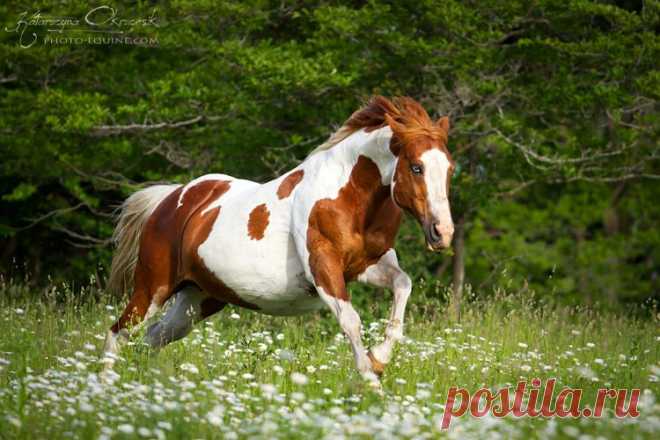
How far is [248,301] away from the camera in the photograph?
22.3 feet

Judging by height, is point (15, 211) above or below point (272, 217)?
below

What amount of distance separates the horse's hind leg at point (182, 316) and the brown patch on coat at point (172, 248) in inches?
1.7

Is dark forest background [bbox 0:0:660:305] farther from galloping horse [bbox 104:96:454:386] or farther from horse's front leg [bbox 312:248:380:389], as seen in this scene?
horse's front leg [bbox 312:248:380:389]

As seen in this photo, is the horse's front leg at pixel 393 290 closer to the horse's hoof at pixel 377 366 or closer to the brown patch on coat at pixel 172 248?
the horse's hoof at pixel 377 366

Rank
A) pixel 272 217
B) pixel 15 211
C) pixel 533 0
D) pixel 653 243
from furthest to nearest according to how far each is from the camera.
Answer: pixel 653 243 → pixel 15 211 → pixel 533 0 → pixel 272 217

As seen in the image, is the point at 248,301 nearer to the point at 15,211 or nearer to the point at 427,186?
the point at 427,186

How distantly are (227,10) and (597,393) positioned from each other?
7.47m

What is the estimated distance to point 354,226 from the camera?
6195mm

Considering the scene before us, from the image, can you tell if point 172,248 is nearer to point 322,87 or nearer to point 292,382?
point 292,382

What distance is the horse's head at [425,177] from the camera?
18.4 feet

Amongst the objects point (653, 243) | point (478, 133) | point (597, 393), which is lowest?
point (653, 243)

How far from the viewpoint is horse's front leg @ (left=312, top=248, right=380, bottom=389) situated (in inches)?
234

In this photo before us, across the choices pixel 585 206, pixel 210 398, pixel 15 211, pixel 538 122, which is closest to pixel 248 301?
pixel 210 398

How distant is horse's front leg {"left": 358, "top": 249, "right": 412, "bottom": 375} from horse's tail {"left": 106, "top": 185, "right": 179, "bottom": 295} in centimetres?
242
